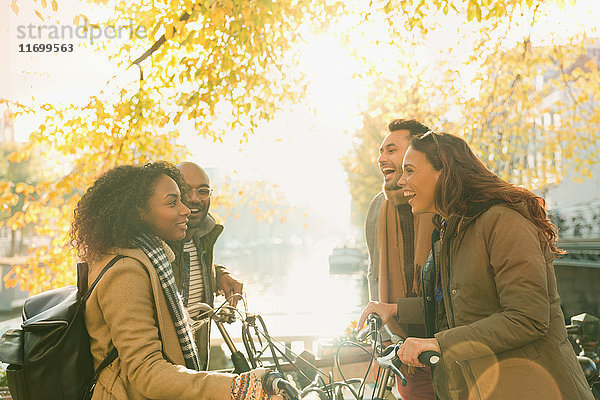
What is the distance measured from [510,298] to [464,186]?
0.55 meters

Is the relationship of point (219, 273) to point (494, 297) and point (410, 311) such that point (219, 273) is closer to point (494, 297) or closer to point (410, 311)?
point (410, 311)

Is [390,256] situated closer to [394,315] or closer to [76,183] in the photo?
[394,315]

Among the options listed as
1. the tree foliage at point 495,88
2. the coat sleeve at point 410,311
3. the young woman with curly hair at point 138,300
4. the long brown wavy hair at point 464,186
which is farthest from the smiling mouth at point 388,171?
the tree foliage at point 495,88

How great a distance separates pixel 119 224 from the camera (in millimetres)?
2357

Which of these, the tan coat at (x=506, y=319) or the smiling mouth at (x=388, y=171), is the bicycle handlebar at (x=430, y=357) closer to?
the tan coat at (x=506, y=319)

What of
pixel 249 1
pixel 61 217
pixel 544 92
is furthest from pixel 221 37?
pixel 544 92

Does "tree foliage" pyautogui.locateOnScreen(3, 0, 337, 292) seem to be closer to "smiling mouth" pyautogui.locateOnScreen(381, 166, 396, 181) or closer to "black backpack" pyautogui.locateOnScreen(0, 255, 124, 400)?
"smiling mouth" pyautogui.locateOnScreen(381, 166, 396, 181)

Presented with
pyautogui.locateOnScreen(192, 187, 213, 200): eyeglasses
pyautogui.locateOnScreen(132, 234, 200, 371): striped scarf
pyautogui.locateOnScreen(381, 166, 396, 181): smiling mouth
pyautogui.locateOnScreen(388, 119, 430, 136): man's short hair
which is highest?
pyautogui.locateOnScreen(388, 119, 430, 136): man's short hair

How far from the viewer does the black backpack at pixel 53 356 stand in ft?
6.84

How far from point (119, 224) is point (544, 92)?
1342cm

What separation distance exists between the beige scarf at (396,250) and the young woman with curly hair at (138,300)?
1574mm

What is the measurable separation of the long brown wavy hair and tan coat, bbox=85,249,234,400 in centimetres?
118

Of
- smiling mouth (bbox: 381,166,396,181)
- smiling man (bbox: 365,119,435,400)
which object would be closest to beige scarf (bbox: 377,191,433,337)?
smiling man (bbox: 365,119,435,400)

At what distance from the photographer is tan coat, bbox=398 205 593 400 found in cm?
202
